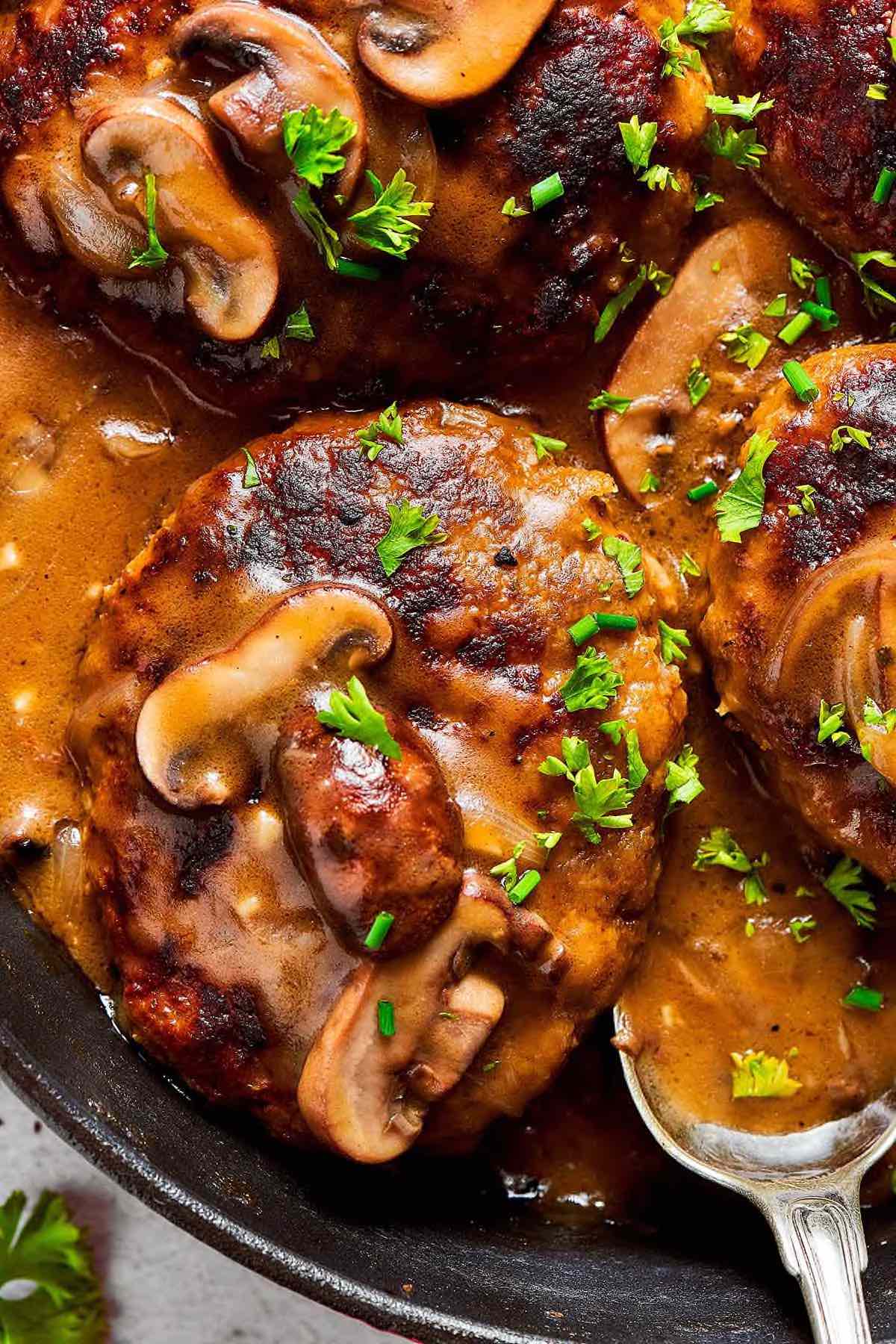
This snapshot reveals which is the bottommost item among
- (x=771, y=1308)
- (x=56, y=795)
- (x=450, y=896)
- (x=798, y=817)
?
(x=771, y=1308)

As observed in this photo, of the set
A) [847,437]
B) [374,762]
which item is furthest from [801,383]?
[374,762]

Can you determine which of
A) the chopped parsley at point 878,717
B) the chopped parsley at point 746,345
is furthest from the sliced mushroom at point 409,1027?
the chopped parsley at point 746,345

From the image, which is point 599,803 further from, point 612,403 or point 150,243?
point 150,243

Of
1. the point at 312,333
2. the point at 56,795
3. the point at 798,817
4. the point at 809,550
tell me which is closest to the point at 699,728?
the point at 798,817

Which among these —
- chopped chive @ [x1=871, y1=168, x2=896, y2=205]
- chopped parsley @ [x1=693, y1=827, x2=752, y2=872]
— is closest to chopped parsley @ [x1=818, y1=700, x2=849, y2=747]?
chopped parsley @ [x1=693, y1=827, x2=752, y2=872]

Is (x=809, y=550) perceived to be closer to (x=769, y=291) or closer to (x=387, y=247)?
(x=769, y=291)
